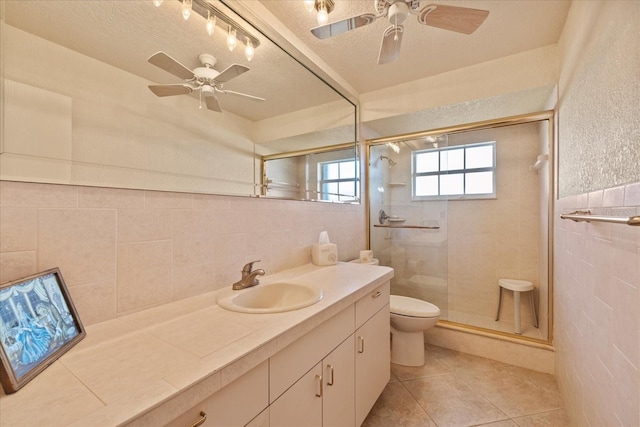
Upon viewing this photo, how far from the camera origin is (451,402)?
162cm

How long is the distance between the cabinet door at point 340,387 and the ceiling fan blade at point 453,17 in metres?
1.50

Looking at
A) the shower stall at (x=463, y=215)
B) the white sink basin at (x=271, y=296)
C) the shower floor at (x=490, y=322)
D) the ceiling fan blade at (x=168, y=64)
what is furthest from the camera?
the shower stall at (x=463, y=215)

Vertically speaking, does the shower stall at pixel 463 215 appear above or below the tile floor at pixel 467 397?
above

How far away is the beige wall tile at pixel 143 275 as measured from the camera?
0.90 metres

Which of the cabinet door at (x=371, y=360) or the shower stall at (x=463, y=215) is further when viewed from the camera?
the shower stall at (x=463, y=215)

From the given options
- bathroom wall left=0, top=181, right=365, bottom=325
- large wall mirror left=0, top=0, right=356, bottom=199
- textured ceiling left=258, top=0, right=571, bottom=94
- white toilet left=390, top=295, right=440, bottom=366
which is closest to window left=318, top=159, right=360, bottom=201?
large wall mirror left=0, top=0, right=356, bottom=199

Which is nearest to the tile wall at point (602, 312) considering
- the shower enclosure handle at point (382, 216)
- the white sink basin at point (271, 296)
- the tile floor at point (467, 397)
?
the tile floor at point (467, 397)

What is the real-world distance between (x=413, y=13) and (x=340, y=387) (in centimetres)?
171

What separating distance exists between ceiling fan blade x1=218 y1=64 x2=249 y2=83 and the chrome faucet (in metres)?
0.91

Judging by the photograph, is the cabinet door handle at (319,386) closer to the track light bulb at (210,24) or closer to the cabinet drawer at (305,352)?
the cabinet drawer at (305,352)

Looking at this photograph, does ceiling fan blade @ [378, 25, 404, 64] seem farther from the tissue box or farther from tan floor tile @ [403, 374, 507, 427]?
tan floor tile @ [403, 374, 507, 427]

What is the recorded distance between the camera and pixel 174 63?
104 cm

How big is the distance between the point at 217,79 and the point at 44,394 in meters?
1.24

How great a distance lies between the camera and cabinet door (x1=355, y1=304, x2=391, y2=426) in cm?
127
